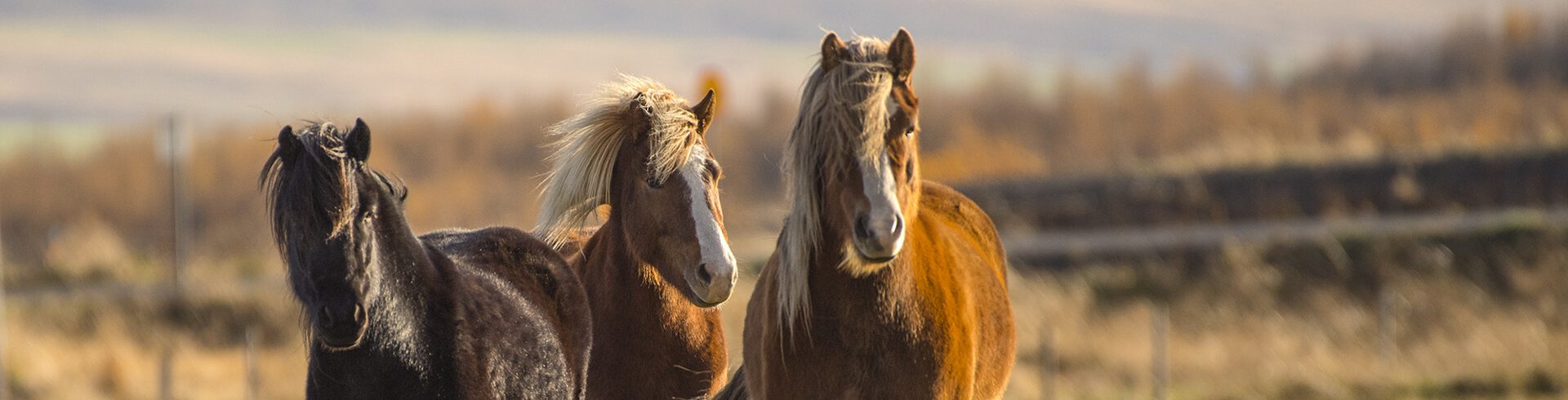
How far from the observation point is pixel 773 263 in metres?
5.65

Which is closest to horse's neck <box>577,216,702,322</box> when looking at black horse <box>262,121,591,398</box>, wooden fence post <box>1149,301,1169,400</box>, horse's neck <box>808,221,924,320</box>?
black horse <box>262,121,591,398</box>

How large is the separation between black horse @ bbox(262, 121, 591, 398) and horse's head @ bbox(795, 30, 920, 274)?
1367mm

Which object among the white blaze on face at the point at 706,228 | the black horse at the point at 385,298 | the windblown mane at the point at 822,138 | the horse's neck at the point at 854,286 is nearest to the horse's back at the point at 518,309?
the black horse at the point at 385,298

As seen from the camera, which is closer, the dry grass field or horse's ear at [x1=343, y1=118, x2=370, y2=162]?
horse's ear at [x1=343, y1=118, x2=370, y2=162]

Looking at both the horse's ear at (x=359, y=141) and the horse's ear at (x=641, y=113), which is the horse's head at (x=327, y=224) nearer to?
the horse's ear at (x=359, y=141)

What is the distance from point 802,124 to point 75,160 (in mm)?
45084

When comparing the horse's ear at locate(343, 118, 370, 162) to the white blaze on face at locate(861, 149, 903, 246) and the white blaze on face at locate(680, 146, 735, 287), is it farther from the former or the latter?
the white blaze on face at locate(861, 149, 903, 246)

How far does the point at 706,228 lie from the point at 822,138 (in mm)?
806

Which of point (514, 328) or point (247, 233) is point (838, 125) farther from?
point (247, 233)

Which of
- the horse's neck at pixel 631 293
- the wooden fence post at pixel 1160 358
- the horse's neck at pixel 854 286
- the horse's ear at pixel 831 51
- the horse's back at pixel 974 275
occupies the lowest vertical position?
the wooden fence post at pixel 1160 358

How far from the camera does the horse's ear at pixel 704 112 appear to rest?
6.34 m

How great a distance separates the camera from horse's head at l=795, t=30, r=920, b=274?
15.7 ft

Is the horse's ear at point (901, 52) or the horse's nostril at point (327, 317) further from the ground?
the horse's ear at point (901, 52)

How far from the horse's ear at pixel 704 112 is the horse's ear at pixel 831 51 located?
1214 millimetres
